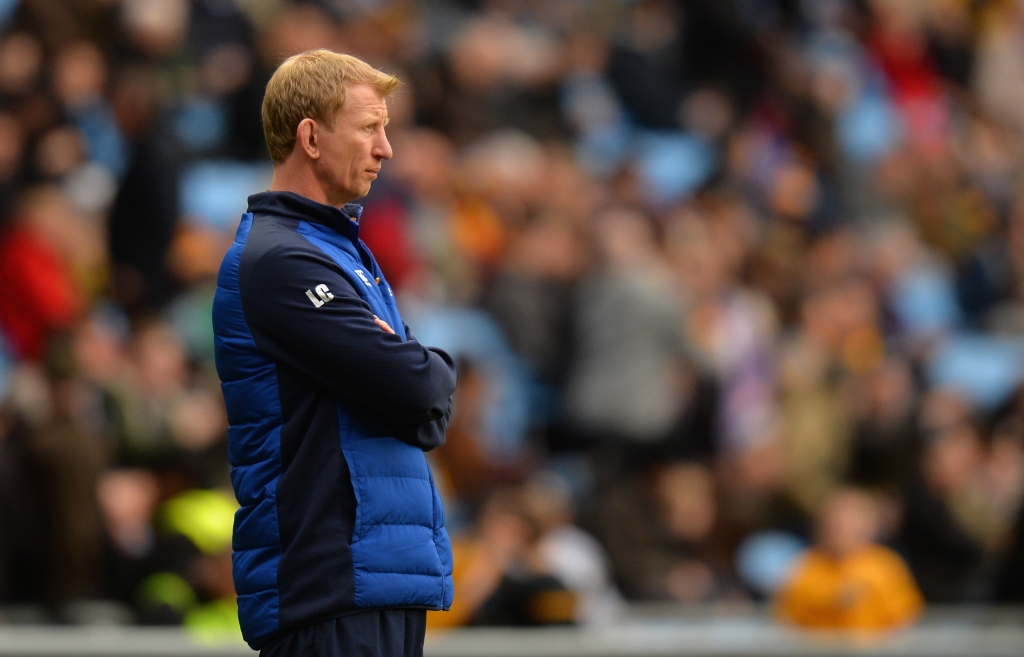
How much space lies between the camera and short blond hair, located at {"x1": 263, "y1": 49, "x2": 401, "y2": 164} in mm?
3180

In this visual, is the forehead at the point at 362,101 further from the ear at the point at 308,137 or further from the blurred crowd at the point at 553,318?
the blurred crowd at the point at 553,318

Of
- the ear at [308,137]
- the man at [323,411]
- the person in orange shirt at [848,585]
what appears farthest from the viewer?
the person in orange shirt at [848,585]

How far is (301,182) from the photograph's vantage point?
3275 millimetres

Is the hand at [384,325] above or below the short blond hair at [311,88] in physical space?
below

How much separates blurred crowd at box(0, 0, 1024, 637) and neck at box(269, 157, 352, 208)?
4234mm

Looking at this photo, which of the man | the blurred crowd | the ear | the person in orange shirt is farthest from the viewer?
the person in orange shirt

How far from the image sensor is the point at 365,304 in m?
3.20

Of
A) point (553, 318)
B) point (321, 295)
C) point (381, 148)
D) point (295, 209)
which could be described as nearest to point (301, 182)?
point (295, 209)

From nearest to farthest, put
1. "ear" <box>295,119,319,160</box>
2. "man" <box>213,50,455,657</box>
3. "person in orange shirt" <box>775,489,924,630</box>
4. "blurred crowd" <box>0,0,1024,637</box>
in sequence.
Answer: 1. "man" <box>213,50,455,657</box>
2. "ear" <box>295,119,319,160</box>
3. "blurred crowd" <box>0,0,1024,637</box>
4. "person in orange shirt" <box>775,489,924,630</box>

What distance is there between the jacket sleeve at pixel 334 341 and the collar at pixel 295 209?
0.12 m

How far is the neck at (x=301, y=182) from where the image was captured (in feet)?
10.7

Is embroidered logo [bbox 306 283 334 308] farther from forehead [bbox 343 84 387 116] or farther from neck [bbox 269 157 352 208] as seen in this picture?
forehead [bbox 343 84 387 116]

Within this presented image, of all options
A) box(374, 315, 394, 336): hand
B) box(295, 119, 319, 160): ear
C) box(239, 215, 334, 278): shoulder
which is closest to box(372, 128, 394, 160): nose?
box(295, 119, 319, 160): ear

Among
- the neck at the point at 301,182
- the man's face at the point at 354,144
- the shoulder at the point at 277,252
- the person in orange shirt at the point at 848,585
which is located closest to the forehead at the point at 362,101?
the man's face at the point at 354,144
